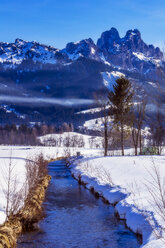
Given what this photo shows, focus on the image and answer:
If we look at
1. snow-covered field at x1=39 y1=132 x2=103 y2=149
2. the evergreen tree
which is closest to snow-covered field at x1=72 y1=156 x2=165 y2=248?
the evergreen tree

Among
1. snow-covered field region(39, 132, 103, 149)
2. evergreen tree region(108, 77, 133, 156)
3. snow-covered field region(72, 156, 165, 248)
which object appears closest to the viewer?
snow-covered field region(72, 156, 165, 248)

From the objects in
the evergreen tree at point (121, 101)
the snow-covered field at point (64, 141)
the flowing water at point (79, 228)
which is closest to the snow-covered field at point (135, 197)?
the flowing water at point (79, 228)

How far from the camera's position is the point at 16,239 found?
34.0ft

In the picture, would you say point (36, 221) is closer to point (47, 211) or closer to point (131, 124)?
point (47, 211)

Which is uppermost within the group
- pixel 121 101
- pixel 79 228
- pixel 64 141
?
pixel 121 101

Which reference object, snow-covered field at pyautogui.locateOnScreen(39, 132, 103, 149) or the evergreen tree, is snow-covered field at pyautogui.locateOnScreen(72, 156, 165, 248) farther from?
snow-covered field at pyautogui.locateOnScreen(39, 132, 103, 149)

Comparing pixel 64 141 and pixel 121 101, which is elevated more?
pixel 121 101

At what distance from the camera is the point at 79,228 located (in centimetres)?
1217

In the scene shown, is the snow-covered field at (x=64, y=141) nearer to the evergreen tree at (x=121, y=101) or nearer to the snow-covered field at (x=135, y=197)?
the evergreen tree at (x=121, y=101)

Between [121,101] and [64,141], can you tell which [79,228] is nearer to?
[121,101]

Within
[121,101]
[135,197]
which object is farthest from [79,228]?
[121,101]

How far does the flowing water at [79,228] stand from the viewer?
33.9ft

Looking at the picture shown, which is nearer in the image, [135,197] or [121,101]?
[135,197]

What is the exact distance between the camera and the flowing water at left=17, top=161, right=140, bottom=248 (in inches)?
407
